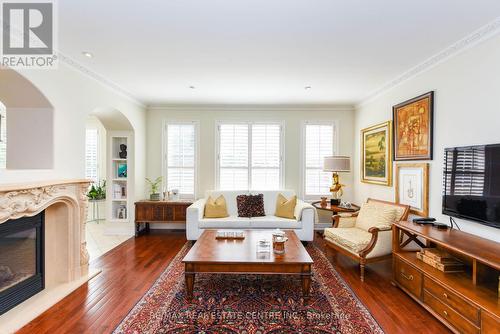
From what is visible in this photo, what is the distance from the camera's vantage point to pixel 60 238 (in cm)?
301

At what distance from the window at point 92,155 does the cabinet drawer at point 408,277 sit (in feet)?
20.7

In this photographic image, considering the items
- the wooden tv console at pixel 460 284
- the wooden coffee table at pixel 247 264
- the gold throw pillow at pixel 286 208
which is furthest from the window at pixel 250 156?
the wooden tv console at pixel 460 284

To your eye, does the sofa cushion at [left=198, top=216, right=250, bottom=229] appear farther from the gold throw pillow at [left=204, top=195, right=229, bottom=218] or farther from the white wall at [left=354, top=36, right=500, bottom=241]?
the white wall at [left=354, top=36, right=500, bottom=241]

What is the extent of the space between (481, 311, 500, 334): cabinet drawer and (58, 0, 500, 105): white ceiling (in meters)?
2.34

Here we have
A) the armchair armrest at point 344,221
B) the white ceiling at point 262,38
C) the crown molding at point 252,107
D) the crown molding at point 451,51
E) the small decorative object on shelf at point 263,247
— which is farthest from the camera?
the crown molding at point 252,107

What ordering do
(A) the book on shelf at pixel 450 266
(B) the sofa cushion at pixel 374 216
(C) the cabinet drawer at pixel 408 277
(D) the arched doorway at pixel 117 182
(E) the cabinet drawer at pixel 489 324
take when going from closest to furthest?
1. (E) the cabinet drawer at pixel 489 324
2. (A) the book on shelf at pixel 450 266
3. (C) the cabinet drawer at pixel 408 277
4. (B) the sofa cushion at pixel 374 216
5. (D) the arched doorway at pixel 117 182

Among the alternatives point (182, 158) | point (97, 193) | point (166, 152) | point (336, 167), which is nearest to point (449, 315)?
point (336, 167)

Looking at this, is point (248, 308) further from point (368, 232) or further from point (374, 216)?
point (374, 216)

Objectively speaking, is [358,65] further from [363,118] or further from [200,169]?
[200,169]

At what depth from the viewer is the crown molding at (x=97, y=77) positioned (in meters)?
3.08

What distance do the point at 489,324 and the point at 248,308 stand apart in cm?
186

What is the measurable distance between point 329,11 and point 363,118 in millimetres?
3311

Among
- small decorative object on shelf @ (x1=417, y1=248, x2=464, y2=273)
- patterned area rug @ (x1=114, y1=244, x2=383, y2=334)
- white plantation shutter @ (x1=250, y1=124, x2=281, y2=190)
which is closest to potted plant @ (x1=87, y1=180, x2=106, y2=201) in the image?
white plantation shutter @ (x1=250, y1=124, x2=281, y2=190)

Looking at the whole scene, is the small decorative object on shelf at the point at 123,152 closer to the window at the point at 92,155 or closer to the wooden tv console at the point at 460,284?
the window at the point at 92,155
